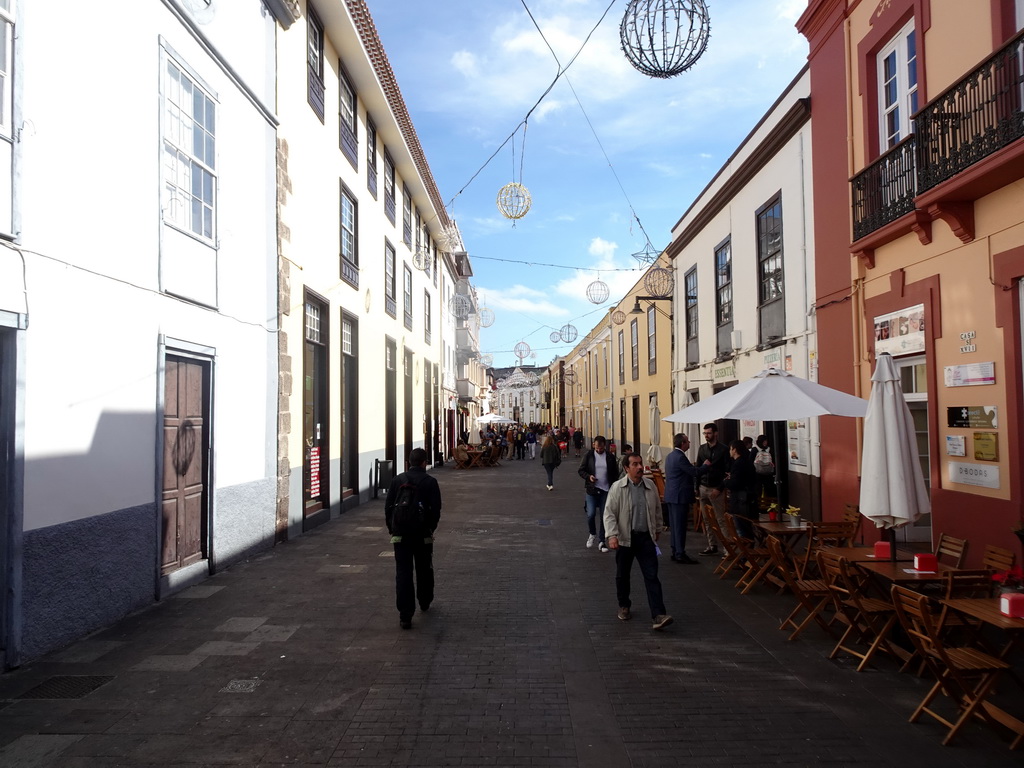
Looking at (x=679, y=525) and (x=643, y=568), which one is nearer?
(x=643, y=568)

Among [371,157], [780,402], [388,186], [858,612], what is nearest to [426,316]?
[388,186]

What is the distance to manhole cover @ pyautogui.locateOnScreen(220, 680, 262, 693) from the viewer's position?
503 centimetres

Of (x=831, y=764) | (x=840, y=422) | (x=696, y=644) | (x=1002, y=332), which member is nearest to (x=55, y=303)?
(x=696, y=644)

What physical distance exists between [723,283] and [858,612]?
1228 cm

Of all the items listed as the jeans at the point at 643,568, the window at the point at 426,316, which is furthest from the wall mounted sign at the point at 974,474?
the window at the point at 426,316

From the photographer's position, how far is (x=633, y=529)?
6648mm

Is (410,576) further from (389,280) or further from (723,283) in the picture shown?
(389,280)

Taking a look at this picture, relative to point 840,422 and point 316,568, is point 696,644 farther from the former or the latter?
point 840,422

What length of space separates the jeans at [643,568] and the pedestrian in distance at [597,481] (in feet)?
12.0

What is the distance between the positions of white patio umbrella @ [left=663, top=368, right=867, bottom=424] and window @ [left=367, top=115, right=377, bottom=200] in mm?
11863

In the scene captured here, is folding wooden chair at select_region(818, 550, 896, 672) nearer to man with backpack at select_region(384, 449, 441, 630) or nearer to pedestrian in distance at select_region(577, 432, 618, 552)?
man with backpack at select_region(384, 449, 441, 630)

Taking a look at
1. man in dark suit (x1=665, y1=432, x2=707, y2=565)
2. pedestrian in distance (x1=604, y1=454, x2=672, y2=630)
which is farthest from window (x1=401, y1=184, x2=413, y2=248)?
pedestrian in distance (x1=604, y1=454, x2=672, y2=630)

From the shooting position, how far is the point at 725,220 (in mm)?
16609

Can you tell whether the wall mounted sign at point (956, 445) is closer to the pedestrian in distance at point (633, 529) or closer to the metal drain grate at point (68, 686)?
the pedestrian in distance at point (633, 529)
